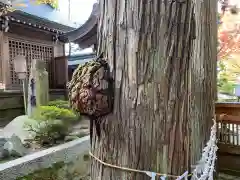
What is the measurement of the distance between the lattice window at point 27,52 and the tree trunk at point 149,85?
883cm

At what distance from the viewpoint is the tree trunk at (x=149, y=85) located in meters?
0.94

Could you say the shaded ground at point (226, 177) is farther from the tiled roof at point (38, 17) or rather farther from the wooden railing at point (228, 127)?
the tiled roof at point (38, 17)

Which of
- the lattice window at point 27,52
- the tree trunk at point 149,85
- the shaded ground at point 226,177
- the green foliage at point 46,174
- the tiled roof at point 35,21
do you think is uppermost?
the tiled roof at point 35,21

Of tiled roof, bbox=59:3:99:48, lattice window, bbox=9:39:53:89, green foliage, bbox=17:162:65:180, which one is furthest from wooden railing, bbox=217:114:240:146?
lattice window, bbox=9:39:53:89

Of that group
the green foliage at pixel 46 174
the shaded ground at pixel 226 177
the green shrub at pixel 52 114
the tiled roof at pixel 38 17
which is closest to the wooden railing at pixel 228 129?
the shaded ground at pixel 226 177

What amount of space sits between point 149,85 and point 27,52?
31.8ft

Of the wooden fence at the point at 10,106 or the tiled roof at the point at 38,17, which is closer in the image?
the wooden fence at the point at 10,106

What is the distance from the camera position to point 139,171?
967 mm

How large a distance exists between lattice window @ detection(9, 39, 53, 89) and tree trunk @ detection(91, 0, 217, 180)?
29.0 ft

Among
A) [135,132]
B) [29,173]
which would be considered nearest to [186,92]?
[135,132]

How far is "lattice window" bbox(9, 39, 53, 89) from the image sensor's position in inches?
356

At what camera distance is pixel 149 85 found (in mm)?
951

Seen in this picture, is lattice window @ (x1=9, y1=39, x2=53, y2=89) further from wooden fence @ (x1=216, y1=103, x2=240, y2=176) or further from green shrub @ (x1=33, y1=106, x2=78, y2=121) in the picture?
wooden fence @ (x1=216, y1=103, x2=240, y2=176)

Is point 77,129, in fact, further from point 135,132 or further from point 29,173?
point 135,132
